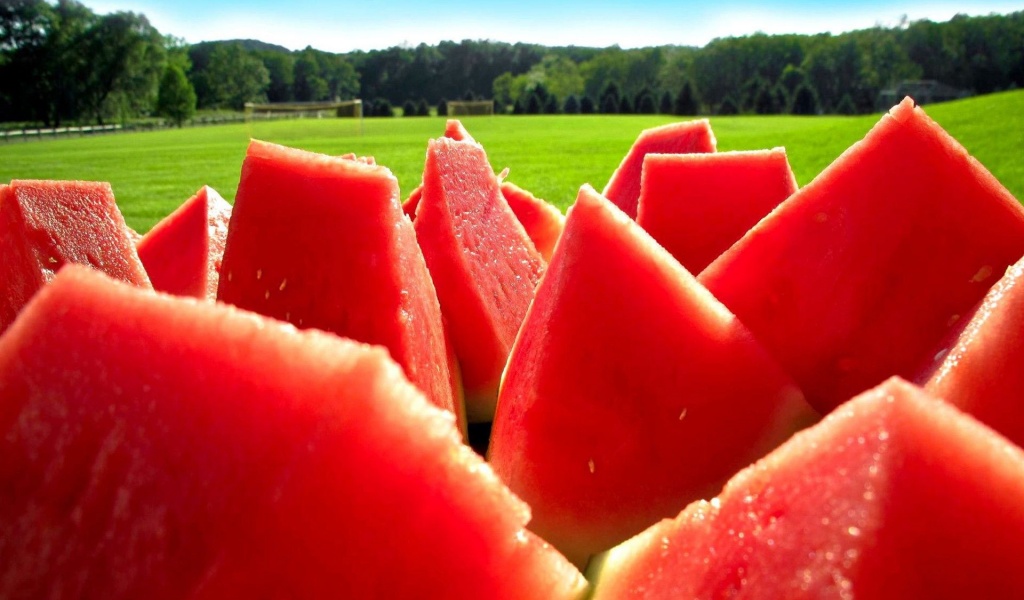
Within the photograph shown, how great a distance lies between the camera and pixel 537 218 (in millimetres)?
1050

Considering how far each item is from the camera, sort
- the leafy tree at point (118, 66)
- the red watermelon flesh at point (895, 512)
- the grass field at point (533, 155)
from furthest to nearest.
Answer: the leafy tree at point (118, 66), the grass field at point (533, 155), the red watermelon flesh at point (895, 512)

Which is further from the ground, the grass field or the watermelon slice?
the watermelon slice

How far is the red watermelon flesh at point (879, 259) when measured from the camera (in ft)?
1.78

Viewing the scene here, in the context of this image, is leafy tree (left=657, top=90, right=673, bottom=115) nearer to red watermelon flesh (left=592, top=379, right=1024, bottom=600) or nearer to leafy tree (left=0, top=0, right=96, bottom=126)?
leafy tree (left=0, top=0, right=96, bottom=126)

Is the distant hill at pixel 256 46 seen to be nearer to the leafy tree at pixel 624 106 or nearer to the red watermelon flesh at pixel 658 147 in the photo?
the leafy tree at pixel 624 106

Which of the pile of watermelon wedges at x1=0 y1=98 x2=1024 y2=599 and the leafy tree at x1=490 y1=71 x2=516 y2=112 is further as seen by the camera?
the leafy tree at x1=490 y1=71 x2=516 y2=112

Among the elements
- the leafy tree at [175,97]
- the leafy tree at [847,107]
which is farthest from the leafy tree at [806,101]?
the leafy tree at [175,97]

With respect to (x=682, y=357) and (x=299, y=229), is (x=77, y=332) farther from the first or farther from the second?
(x=682, y=357)

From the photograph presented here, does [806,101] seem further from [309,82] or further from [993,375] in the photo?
[993,375]

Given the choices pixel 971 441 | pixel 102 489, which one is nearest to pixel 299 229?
pixel 102 489

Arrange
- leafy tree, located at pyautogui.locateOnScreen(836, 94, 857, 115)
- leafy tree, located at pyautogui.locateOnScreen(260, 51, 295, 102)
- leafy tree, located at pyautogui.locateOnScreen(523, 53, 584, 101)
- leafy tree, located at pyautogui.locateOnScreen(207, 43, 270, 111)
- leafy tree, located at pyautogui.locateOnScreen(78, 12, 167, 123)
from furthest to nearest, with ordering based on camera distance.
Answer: leafy tree, located at pyautogui.locateOnScreen(260, 51, 295, 102)
leafy tree, located at pyautogui.locateOnScreen(207, 43, 270, 111)
leafy tree, located at pyautogui.locateOnScreen(523, 53, 584, 101)
leafy tree, located at pyautogui.locateOnScreen(78, 12, 167, 123)
leafy tree, located at pyautogui.locateOnScreen(836, 94, 857, 115)

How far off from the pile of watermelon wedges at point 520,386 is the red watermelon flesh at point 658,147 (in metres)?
0.21

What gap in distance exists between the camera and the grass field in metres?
8.27

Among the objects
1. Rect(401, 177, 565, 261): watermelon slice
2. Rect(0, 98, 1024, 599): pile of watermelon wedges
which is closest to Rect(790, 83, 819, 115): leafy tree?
Rect(401, 177, 565, 261): watermelon slice
